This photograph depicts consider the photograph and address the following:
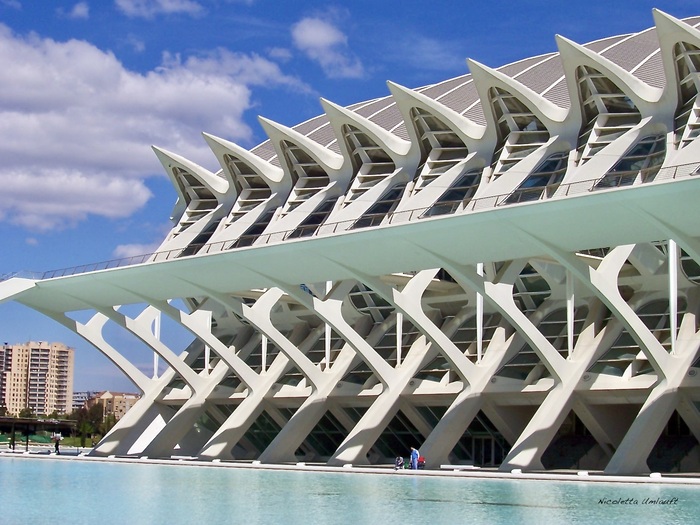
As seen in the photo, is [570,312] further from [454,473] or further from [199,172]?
[199,172]

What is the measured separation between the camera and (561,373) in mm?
31641

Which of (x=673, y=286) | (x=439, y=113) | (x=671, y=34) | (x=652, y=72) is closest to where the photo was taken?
(x=673, y=286)

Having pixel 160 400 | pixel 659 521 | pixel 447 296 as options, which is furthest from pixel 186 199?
pixel 659 521

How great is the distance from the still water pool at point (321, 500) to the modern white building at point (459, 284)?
20.1ft

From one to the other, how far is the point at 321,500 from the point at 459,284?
21.0m

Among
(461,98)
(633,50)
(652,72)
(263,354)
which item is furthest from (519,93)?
(263,354)

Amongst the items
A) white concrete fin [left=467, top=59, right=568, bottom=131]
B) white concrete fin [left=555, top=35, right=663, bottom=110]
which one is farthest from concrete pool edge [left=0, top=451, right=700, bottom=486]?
white concrete fin [left=467, top=59, right=568, bottom=131]

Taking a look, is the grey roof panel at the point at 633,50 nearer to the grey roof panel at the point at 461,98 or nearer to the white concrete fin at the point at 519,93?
the white concrete fin at the point at 519,93

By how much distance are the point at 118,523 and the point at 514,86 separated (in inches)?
1095

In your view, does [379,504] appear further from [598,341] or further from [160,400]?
[160,400]

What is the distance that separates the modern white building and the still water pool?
6135mm

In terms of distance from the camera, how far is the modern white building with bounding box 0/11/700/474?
95.2 ft

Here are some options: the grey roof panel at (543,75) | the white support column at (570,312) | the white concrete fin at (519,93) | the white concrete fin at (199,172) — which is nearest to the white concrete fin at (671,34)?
the white concrete fin at (519,93)

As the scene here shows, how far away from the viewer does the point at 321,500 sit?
63.7 ft
